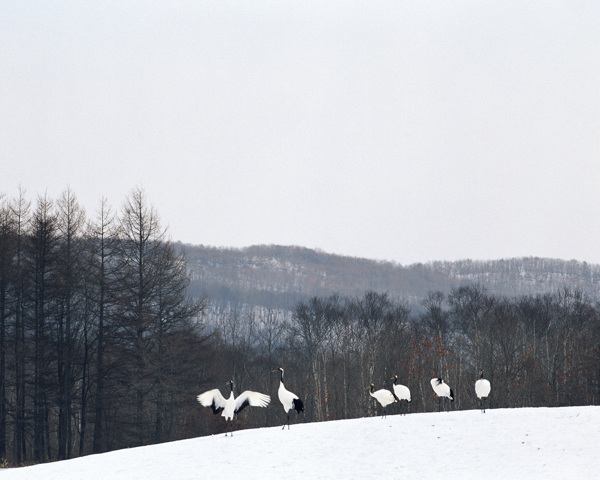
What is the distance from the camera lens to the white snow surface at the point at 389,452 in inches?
728

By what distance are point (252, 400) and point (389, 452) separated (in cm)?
522

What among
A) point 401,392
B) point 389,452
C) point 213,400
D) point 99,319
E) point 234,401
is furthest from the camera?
point 99,319

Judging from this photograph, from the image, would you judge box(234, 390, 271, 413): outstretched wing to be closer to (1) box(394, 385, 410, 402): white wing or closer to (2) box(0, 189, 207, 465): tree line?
(1) box(394, 385, 410, 402): white wing

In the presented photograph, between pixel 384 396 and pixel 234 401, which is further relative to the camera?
pixel 384 396

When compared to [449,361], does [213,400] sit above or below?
above

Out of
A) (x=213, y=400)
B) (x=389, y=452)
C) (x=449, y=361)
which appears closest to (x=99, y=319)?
(x=213, y=400)

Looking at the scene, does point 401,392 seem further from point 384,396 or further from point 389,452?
point 389,452

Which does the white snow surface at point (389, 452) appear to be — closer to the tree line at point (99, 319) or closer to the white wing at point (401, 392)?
the white wing at point (401, 392)

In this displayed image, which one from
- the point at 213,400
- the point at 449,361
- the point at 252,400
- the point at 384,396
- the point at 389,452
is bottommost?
the point at 449,361

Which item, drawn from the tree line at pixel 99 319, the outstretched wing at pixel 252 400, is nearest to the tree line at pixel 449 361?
the tree line at pixel 99 319

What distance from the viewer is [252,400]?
886 inches

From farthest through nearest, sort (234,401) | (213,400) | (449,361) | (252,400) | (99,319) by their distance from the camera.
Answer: (449,361) < (99,319) < (213,400) < (234,401) < (252,400)

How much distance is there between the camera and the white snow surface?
60.7 feet

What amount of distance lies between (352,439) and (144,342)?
20.0 metres
